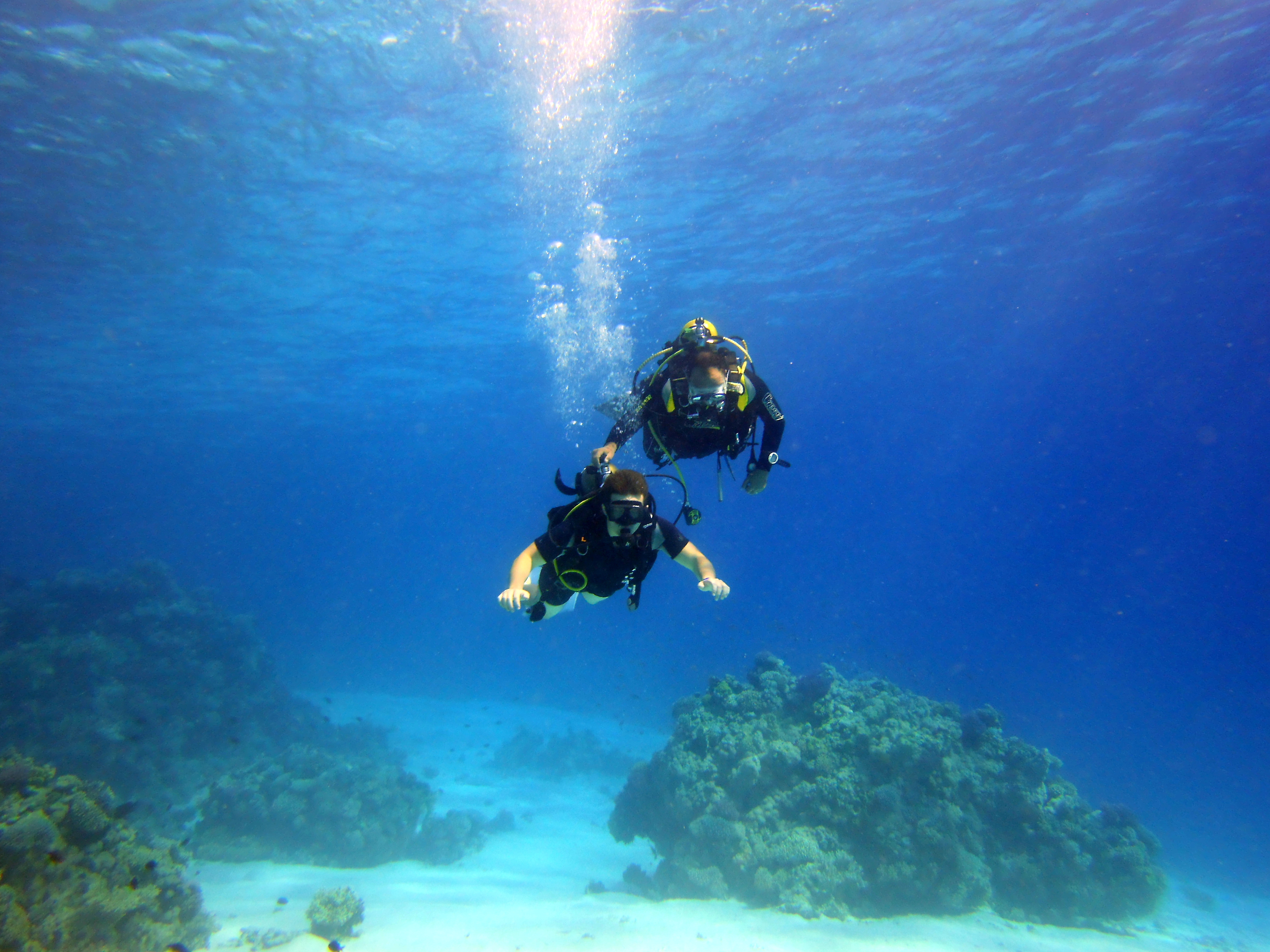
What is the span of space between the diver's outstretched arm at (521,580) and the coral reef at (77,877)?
16.8 ft

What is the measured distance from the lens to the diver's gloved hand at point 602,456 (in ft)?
16.0

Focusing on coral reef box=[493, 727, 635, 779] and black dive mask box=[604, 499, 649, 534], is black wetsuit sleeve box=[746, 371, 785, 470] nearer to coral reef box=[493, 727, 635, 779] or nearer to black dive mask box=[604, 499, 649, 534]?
black dive mask box=[604, 499, 649, 534]

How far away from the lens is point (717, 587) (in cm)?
427

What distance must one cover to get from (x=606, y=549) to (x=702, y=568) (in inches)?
32.2

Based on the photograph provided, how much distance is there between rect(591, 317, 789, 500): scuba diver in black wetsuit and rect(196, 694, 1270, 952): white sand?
6587mm

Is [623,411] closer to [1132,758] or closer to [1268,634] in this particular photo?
[1132,758]

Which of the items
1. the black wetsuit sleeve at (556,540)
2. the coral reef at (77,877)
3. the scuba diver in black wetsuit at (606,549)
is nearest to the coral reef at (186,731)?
the coral reef at (77,877)

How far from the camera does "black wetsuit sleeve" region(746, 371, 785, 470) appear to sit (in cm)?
629

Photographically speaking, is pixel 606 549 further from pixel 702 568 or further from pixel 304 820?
pixel 304 820

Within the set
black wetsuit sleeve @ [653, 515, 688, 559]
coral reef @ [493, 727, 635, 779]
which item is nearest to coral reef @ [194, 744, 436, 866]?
coral reef @ [493, 727, 635, 779]

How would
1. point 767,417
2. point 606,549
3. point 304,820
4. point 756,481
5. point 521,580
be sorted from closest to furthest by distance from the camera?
1. point 521,580
2. point 606,549
3. point 756,481
4. point 767,417
5. point 304,820

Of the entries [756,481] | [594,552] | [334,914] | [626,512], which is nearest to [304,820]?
[334,914]

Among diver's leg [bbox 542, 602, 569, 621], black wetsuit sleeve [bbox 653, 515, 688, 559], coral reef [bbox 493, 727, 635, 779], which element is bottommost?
diver's leg [bbox 542, 602, 569, 621]

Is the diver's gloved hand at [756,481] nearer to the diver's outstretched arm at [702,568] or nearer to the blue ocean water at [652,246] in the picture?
the diver's outstretched arm at [702,568]
